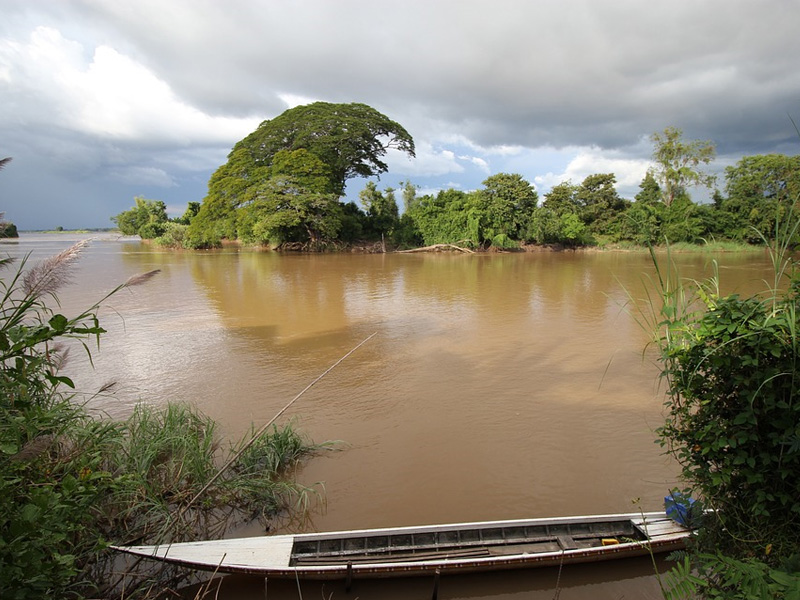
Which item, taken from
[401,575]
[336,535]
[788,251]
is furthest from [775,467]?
[336,535]

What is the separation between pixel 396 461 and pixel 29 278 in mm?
3441

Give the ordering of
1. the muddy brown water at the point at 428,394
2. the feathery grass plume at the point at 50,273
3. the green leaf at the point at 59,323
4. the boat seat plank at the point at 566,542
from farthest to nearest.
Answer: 1. the muddy brown water at the point at 428,394
2. the boat seat plank at the point at 566,542
3. the feathery grass plume at the point at 50,273
4. the green leaf at the point at 59,323

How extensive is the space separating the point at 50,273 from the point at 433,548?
2.87 metres

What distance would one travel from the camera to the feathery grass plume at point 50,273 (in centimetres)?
230

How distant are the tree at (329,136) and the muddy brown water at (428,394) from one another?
1884 cm

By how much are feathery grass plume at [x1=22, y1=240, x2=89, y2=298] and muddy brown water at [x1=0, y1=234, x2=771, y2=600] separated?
29.9 inches

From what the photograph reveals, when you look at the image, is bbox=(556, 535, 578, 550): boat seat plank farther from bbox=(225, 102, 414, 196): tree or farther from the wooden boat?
bbox=(225, 102, 414, 196): tree

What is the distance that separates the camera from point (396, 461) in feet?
14.9

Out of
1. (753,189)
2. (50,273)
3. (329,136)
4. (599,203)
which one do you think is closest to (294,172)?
(329,136)

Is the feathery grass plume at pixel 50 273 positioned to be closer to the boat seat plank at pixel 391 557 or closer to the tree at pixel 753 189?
the boat seat plank at pixel 391 557

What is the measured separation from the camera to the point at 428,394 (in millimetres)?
6273

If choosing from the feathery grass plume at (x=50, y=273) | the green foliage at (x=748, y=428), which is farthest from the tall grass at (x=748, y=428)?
the feathery grass plume at (x=50, y=273)

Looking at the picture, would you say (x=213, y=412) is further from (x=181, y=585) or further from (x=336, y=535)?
(x=336, y=535)

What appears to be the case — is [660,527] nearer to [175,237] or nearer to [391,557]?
[391,557]
